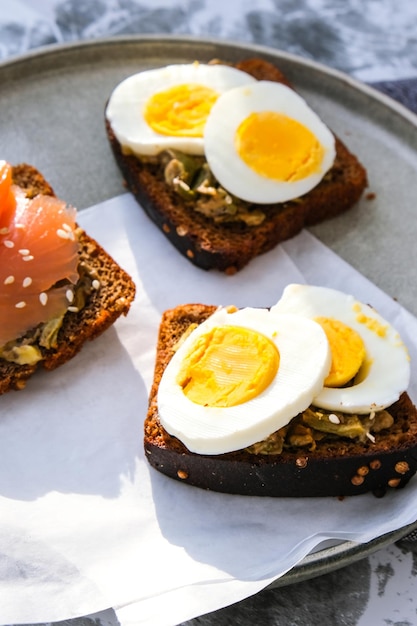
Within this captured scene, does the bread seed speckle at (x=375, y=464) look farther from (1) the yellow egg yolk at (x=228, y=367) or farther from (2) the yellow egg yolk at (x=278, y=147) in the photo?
(2) the yellow egg yolk at (x=278, y=147)

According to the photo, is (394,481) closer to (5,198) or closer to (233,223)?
(233,223)

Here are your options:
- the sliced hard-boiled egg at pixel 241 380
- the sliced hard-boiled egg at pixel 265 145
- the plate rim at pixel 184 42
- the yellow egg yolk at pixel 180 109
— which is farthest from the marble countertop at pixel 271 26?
the sliced hard-boiled egg at pixel 241 380

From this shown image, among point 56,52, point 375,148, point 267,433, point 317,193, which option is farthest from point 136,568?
point 56,52

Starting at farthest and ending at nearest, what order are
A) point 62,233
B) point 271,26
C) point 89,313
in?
point 271,26, point 89,313, point 62,233

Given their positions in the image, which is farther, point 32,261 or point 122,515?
point 32,261

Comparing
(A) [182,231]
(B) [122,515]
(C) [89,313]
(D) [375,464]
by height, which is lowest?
(B) [122,515]

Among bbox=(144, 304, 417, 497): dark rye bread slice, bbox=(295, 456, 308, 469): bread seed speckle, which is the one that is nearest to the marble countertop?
bbox=(144, 304, 417, 497): dark rye bread slice

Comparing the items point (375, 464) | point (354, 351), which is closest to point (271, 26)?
point (354, 351)

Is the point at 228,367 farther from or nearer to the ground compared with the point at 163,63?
nearer to the ground
